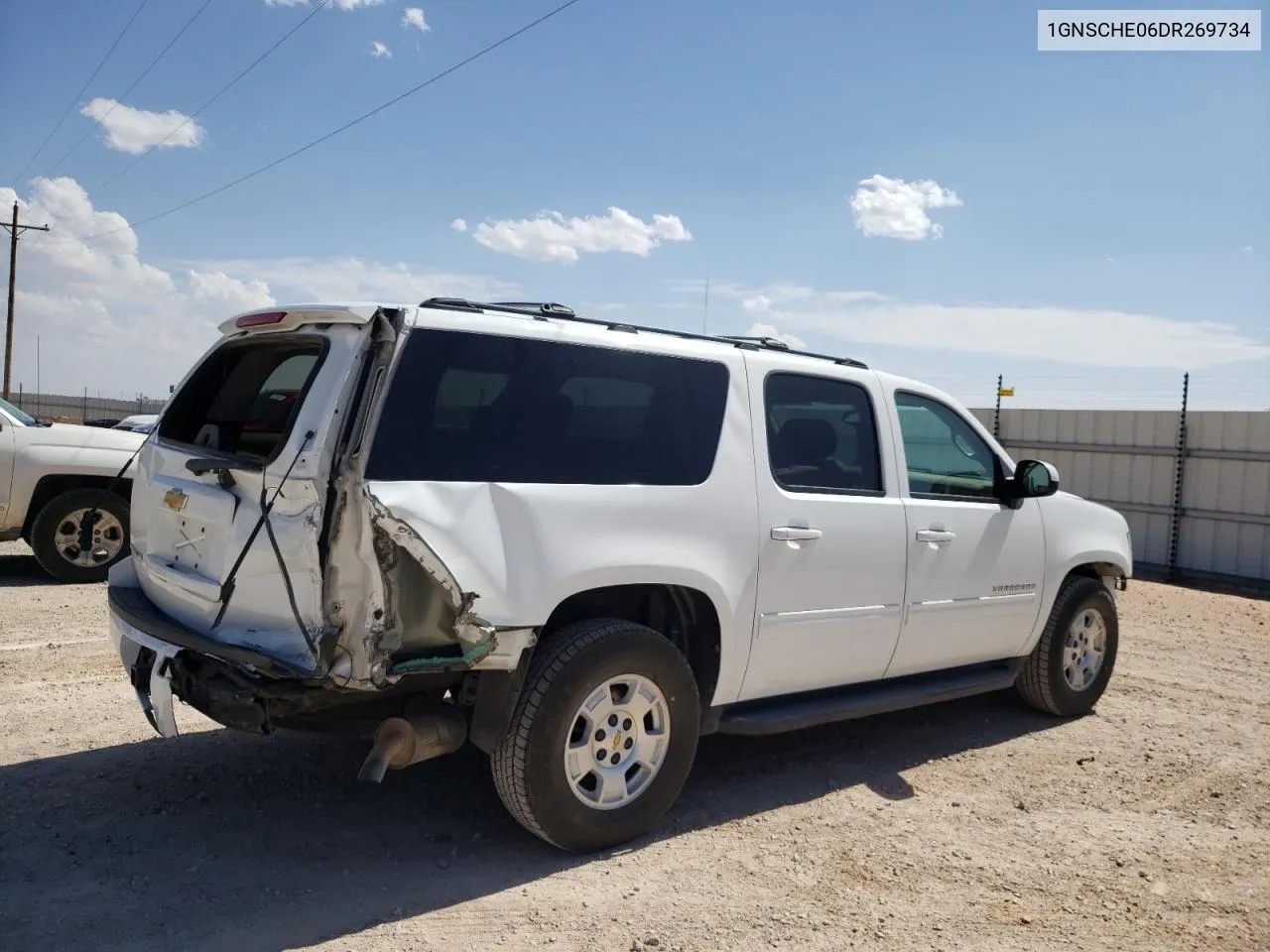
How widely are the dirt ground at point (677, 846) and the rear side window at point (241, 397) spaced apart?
150cm

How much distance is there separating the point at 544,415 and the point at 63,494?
670cm

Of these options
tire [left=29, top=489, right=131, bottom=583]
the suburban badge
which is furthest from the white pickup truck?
the suburban badge

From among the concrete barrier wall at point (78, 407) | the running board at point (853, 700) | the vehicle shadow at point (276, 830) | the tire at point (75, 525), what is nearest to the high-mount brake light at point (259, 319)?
the vehicle shadow at point (276, 830)

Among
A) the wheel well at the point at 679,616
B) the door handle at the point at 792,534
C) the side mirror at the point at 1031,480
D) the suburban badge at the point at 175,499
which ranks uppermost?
the side mirror at the point at 1031,480

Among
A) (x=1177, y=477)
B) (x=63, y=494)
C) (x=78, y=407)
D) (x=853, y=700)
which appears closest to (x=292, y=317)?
(x=853, y=700)

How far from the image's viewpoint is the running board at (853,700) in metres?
4.39

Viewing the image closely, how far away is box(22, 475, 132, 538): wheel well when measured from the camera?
872 centimetres

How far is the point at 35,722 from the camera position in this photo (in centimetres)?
514

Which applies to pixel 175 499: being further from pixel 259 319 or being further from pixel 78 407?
pixel 78 407

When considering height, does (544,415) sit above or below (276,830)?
above

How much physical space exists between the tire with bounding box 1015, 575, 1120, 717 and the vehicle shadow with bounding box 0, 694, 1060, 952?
2.87 feet

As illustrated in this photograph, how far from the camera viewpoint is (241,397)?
4.34m

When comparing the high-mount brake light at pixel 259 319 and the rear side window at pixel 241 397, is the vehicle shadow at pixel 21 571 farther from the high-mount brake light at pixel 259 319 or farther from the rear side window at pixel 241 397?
the high-mount brake light at pixel 259 319

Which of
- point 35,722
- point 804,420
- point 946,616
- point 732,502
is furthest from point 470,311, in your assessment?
point 35,722
